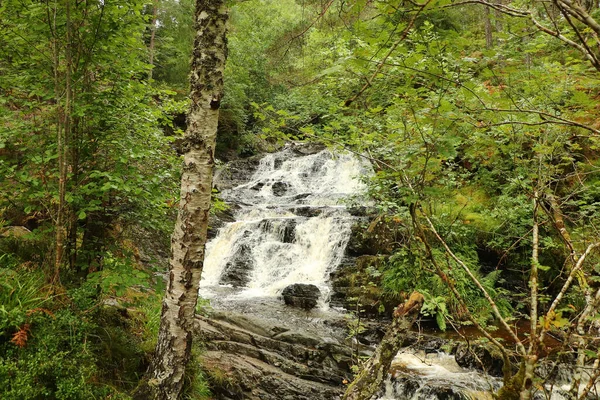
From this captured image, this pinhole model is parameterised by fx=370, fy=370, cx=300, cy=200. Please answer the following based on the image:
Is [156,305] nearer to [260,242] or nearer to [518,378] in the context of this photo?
[518,378]

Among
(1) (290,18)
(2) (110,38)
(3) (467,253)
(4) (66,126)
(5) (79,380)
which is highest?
(1) (290,18)

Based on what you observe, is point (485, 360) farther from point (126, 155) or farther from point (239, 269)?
point (239, 269)

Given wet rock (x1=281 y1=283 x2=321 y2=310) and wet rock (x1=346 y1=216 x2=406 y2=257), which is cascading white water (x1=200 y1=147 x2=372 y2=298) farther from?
wet rock (x1=281 y1=283 x2=321 y2=310)

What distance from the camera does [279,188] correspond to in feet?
60.5

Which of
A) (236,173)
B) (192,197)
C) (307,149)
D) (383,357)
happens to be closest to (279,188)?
(236,173)

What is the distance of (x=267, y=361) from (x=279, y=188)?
42.0 ft

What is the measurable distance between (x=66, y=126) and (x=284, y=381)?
14.5 feet

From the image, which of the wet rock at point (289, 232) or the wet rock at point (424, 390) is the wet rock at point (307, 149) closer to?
the wet rock at point (289, 232)

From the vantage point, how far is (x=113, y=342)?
4.05 m

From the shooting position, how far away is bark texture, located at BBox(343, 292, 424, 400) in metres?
3.33

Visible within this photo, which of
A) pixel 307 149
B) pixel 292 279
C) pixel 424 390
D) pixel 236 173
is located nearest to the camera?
pixel 424 390

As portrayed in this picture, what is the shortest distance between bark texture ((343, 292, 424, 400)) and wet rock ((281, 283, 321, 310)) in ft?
21.3

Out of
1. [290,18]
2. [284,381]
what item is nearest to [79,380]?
[284,381]

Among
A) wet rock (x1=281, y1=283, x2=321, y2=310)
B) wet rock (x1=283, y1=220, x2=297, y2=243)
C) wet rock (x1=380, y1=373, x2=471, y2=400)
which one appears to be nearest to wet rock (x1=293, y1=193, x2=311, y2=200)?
wet rock (x1=283, y1=220, x2=297, y2=243)
